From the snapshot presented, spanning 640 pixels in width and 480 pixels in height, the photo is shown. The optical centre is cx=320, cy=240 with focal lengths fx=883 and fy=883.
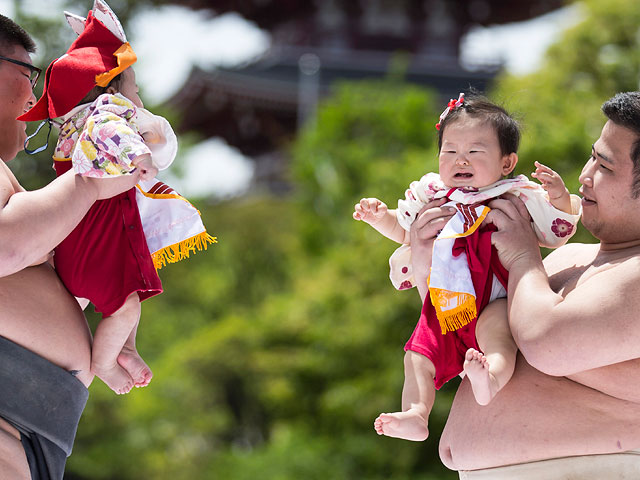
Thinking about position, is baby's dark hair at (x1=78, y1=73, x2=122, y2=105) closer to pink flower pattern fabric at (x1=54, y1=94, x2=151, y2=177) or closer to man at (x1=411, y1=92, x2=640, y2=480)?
pink flower pattern fabric at (x1=54, y1=94, x2=151, y2=177)

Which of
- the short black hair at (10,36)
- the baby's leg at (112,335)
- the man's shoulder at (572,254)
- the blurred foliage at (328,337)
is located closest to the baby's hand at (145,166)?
the baby's leg at (112,335)

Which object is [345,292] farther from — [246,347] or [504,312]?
[504,312]

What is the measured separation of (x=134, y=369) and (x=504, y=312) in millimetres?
779

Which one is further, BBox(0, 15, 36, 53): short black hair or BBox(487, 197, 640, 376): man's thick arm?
BBox(0, 15, 36, 53): short black hair

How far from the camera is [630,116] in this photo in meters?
1.62

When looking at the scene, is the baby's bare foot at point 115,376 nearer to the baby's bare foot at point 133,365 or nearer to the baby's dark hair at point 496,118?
the baby's bare foot at point 133,365

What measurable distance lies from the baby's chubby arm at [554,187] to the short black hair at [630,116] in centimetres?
15

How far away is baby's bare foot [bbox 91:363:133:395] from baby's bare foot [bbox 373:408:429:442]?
0.54 m

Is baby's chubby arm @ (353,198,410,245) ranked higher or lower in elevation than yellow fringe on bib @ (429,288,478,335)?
higher

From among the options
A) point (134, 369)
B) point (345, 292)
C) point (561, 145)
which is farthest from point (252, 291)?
point (134, 369)

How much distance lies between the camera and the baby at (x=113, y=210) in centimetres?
169

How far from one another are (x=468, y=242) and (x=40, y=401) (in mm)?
879

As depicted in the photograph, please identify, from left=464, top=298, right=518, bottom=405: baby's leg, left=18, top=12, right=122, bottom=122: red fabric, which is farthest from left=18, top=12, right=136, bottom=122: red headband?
left=464, top=298, right=518, bottom=405: baby's leg

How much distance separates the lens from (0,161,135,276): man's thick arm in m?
1.46
